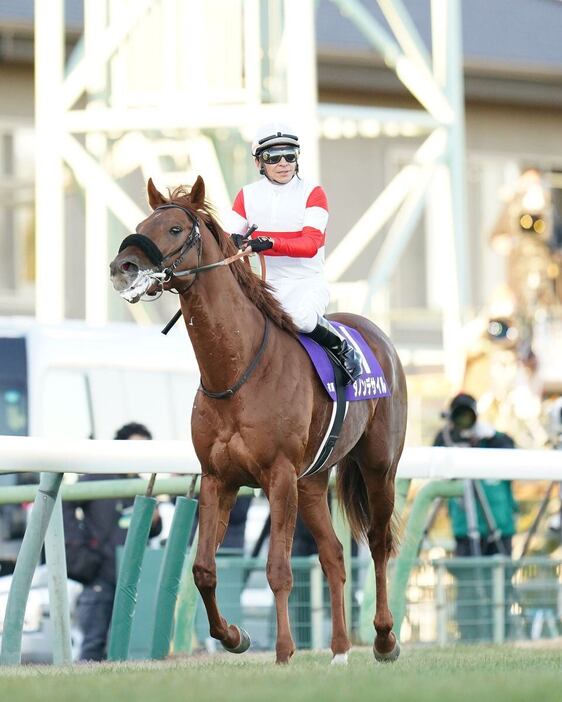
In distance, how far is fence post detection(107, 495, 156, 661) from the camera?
24.6 feet

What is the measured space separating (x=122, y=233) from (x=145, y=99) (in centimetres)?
127

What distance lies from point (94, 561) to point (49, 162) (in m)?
7.81

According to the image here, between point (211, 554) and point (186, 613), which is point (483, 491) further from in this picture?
Result: point (211, 554)

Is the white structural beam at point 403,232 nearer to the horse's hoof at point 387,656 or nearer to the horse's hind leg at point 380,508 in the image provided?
the horse's hind leg at point 380,508

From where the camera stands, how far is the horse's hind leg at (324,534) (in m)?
7.29

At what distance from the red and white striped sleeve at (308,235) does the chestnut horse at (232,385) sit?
0.51 ft

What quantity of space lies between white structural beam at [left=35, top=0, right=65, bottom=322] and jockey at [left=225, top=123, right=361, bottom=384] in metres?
9.40

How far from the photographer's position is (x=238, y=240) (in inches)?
281

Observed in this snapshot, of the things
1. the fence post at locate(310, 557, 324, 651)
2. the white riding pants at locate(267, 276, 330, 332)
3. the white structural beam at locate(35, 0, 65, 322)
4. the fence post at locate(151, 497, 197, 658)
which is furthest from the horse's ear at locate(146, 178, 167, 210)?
the white structural beam at locate(35, 0, 65, 322)

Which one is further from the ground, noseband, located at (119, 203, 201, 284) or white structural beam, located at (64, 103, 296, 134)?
white structural beam, located at (64, 103, 296, 134)

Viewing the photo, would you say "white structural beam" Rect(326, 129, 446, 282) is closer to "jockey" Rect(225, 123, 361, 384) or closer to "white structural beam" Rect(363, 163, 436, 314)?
"white structural beam" Rect(363, 163, 436, 314)

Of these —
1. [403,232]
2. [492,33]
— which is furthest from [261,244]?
[492,33]

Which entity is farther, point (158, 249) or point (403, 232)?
point (403, 232)

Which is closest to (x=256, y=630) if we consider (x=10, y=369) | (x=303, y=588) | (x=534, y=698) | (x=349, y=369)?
(x=303, y=588)
